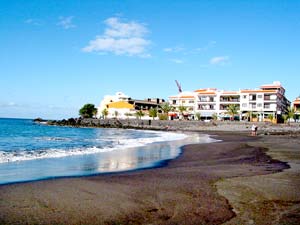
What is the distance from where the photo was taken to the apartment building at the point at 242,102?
8888 cm

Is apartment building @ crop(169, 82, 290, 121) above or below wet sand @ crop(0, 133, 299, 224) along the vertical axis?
above

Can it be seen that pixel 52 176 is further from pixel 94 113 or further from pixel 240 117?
pixel 94 113

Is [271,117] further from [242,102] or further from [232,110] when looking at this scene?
[232,110]

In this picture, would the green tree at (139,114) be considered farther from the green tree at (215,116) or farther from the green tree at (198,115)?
the green tree at (215,116)

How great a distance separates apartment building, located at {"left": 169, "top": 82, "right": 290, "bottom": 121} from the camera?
8888 cm

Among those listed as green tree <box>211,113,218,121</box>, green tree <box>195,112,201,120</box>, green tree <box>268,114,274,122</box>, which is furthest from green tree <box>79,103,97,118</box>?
green tree <box>268,114,274,122</box>

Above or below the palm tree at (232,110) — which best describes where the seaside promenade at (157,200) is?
below

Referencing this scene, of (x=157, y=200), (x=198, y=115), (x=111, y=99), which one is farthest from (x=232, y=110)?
(x=157, y=200)

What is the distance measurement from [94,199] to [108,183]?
6.38 ft

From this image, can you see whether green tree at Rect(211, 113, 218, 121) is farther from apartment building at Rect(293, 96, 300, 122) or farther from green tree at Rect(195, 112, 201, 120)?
apartment building at Rect(293, 96, 300, 122)

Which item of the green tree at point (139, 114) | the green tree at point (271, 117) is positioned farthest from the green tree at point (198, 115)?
the green tree at point (139, 114)

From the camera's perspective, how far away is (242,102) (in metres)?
93.6

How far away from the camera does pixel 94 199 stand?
709 cm

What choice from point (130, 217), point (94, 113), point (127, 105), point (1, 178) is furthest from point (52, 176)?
point (94, 113)
